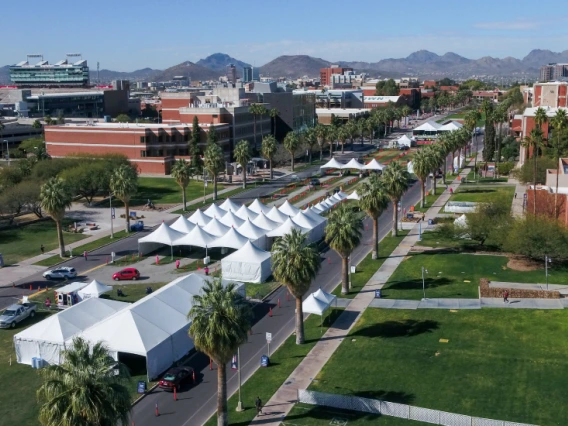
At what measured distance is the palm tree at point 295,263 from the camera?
1642 inches

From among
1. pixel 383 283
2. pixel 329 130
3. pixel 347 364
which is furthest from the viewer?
pixel 329 130

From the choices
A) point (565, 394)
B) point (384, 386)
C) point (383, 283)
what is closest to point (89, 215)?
point (383, 283)

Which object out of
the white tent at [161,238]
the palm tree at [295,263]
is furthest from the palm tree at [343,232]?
the white tent at [161,238]

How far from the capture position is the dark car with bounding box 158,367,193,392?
38.4m

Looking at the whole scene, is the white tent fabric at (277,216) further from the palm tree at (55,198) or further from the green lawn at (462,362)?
the green lawn at (462,362)

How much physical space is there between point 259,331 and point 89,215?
164 ft

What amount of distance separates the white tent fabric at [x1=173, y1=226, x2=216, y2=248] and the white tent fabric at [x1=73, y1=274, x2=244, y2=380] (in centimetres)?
2074

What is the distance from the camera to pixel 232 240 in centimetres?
6644

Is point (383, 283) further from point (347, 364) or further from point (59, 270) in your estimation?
point (59, 270)

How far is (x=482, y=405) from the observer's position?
3550 cm

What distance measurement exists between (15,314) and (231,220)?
29.4 m

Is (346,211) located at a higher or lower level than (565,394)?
higher

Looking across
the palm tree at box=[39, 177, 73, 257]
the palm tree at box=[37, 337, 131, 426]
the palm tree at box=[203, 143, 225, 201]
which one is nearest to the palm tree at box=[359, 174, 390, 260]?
the palm tree at box=[39, 177, 73, 257]

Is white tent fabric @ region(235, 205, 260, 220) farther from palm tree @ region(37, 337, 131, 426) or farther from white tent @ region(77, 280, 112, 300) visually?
palm tree @ region(37, 337, 131, 426)
